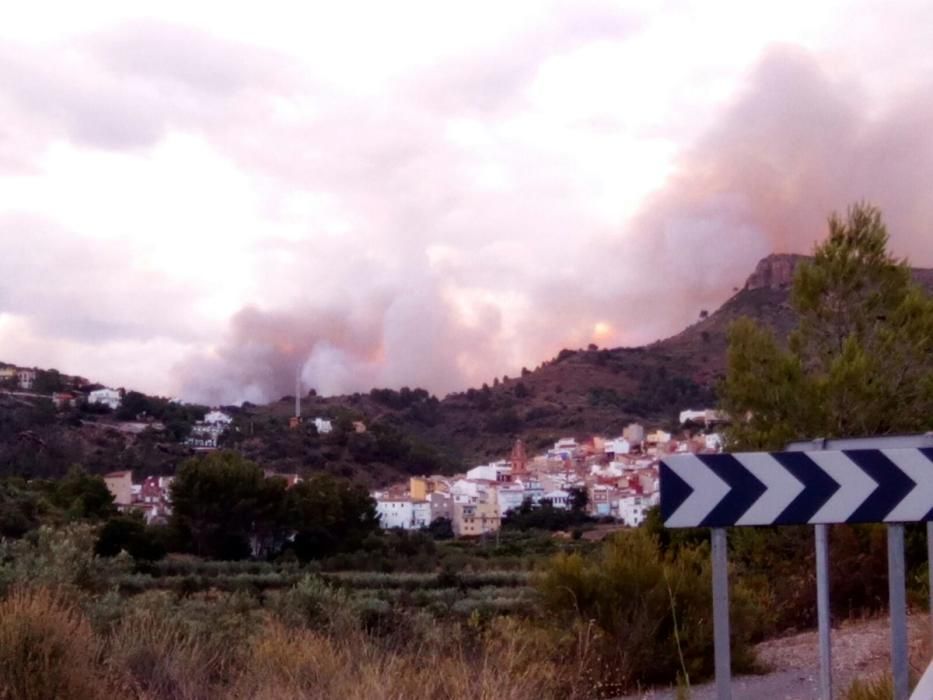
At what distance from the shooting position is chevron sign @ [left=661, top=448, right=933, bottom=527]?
14.5 feet

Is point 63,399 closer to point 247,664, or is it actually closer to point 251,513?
point 251,513

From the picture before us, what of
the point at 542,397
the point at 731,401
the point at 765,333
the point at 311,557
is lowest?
the point at 311,557

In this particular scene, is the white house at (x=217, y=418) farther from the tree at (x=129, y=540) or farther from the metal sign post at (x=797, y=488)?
the metal sign post at (x=797, y=488)

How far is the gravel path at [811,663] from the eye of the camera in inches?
340

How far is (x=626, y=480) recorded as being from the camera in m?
63.5

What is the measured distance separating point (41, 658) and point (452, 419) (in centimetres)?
8361

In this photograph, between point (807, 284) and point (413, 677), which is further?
point (807, 284)

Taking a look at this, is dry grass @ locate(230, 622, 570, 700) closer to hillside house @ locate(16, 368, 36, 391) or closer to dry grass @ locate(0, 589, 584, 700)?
dry grass @ locate(0, 589, 584, 700)

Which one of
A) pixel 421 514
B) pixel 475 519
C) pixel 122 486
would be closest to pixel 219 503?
pixel 122 486

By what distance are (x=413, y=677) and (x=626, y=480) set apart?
58529 millimetres

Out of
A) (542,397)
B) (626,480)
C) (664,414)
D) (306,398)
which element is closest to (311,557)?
(626,480)

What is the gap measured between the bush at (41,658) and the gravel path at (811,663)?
3.86 m

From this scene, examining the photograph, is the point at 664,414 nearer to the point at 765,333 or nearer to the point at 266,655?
the point at 765,333

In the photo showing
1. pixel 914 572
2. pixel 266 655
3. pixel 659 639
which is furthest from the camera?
pixel 914 572
